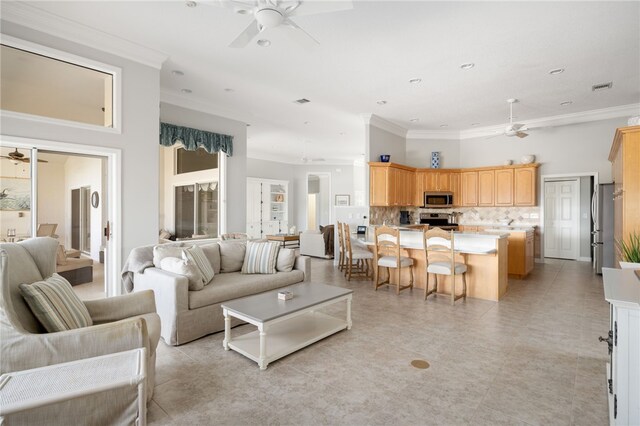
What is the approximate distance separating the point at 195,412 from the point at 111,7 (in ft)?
12.2

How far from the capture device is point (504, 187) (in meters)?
7.43

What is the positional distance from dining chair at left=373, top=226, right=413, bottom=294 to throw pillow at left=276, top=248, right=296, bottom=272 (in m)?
Result: 1.52

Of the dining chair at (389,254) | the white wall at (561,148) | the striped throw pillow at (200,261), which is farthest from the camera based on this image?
the white wall at (561,148)

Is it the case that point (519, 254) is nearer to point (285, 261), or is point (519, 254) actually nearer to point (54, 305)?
point (285, 261)

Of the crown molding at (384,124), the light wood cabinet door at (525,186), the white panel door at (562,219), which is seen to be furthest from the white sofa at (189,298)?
the white panel door at (562,219)

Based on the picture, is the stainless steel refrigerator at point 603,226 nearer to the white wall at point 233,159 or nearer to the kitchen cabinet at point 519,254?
the kitchen cabinet at point 519,254

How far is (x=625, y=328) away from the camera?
5.40 feet

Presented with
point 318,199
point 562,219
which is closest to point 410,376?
point 562,219

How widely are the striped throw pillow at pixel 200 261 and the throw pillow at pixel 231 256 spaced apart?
0.41 metres

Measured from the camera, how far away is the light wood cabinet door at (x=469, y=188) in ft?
25.7

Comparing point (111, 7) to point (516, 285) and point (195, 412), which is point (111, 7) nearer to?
point (195, 412)

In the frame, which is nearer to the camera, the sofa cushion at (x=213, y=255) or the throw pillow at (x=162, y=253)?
the throw pillow at (x=162, y=253)

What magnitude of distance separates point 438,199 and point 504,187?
57.5 inches

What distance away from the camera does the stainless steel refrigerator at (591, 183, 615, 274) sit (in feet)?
18.6
